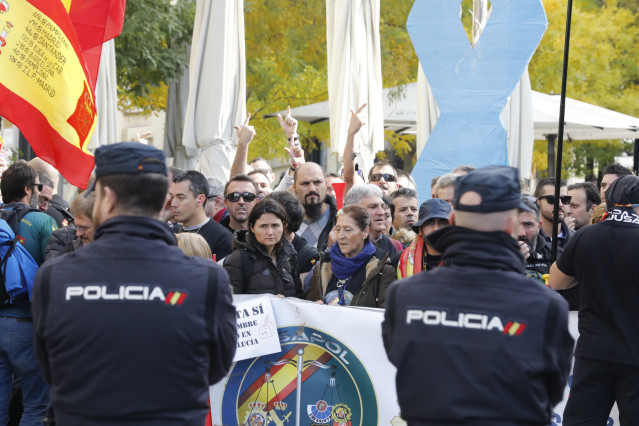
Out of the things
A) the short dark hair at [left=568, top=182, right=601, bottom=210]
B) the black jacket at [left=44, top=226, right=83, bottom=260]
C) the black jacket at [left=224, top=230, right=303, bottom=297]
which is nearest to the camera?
the black jacket at [left=224, top=230, right=303, bottom=297]

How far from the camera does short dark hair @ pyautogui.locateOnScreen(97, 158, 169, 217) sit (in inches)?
135

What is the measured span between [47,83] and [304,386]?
2.97 metres

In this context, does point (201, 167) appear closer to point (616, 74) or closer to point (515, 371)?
point (515, 371)

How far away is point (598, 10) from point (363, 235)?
96.6 ft

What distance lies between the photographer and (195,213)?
7.36 m

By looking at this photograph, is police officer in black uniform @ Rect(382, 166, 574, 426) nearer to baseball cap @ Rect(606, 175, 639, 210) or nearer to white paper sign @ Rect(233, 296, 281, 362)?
baseball cap @ Rect(606, 175, 639, 210)

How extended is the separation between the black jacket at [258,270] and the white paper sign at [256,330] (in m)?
0.31

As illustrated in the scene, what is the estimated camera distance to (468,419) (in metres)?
3.21

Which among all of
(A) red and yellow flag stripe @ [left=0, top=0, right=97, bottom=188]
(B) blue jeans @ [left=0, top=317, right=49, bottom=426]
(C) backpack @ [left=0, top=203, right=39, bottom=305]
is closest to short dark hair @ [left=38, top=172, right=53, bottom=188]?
(A) red and yellow flag stripe @ [left=0, top=0, right=97, bottom=188]

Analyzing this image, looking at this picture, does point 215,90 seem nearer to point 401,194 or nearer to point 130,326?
point 401,194

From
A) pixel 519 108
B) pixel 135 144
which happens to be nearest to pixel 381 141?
pixel 519 108

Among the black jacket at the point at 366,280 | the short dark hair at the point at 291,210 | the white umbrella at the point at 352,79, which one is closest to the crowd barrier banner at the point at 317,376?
the black jacket at the point at 366,280

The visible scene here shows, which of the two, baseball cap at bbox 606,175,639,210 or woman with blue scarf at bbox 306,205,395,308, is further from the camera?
woman with blue scarf at bbox 306,205,395,308

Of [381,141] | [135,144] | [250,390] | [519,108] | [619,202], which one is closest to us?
[135,144]
